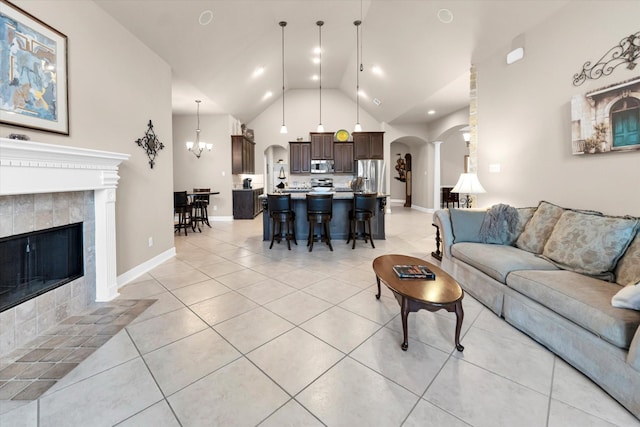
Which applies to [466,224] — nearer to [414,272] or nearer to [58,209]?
[414,272]

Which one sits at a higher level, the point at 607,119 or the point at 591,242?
the point at 607,119

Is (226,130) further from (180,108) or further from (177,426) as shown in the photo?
(177,426)

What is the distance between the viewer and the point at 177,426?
4.32ft

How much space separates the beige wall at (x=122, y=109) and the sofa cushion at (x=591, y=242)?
4.30m

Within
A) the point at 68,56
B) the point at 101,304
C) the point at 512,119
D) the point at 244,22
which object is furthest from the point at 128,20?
the point at 512,119

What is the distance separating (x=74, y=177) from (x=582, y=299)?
3.82m

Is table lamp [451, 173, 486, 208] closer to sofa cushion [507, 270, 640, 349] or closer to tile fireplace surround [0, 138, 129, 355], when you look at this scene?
sofa cushion [507, 270, 640, 349]

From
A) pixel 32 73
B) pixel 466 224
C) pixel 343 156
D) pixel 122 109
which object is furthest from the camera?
pixel 343 156

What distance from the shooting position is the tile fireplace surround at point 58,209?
1.88 metres

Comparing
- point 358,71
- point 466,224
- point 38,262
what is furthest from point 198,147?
point 466,224

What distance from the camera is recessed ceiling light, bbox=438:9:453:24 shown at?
3731mm

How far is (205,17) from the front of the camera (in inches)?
144

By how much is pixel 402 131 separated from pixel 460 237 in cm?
657

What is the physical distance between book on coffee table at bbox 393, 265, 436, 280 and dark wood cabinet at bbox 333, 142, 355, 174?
6563 mm
